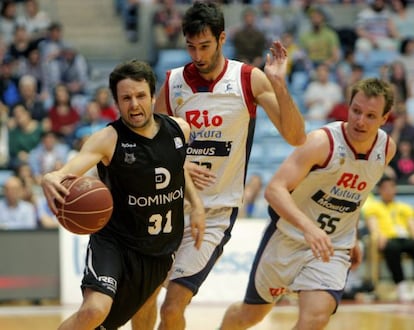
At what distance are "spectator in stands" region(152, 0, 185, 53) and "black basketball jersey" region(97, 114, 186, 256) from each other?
11546 millimetres

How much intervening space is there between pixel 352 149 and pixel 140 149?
5.13 feet

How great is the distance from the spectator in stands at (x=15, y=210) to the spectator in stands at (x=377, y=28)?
7.86 meters

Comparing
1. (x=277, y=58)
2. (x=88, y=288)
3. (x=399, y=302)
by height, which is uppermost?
(x=277, y=58)

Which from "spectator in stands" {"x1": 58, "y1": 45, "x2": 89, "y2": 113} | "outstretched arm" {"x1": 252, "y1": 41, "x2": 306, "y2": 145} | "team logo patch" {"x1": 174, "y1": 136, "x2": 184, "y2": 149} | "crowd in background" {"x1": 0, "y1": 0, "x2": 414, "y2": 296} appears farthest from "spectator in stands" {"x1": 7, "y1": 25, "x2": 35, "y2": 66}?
"team logo patch" {"x1": 174, "y1": 136, "x2": 184, "y2": 149}

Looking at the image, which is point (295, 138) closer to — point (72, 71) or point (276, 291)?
point (276, 291)

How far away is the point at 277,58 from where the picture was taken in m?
6.71

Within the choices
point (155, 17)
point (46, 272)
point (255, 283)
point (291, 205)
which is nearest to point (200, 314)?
point (46, 272)

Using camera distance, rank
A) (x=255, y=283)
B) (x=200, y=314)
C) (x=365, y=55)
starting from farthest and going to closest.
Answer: (x=365, y=55)
(x=200, y=314)
(x=255, y=283)

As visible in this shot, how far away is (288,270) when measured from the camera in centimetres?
716

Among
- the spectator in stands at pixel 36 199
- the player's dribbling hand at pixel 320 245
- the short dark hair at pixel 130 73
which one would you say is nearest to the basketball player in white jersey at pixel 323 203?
the player's dribbling hand at pixel 320 245

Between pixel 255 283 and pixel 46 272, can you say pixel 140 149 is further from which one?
pixel 46 272

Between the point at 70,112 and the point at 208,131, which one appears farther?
the point at 70,112

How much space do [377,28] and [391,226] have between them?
21.2 feet

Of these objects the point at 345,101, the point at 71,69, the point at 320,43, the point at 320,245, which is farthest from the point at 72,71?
the point at 320,245
